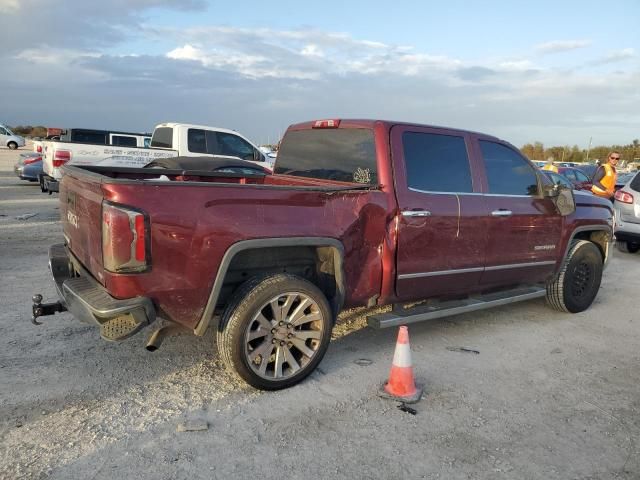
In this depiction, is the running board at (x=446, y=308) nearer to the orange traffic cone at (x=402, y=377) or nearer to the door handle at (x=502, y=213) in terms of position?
the orange traffic cone at (x=402, y=377)

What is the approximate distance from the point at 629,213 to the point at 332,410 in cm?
829

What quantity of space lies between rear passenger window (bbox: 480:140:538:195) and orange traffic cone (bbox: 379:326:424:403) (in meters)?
1.93

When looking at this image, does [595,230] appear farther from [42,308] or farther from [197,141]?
[197,141]

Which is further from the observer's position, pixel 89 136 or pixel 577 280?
pixel 89 136

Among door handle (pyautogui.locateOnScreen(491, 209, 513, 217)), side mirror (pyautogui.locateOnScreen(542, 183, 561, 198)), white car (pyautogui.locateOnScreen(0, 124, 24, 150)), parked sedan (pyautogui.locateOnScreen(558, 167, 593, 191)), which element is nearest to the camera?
door handle (pyautogui.locateOnScreen(491, 209, 513, 217))

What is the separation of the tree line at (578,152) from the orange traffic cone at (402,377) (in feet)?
193

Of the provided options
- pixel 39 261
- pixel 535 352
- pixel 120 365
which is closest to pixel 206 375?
pixel 120 365

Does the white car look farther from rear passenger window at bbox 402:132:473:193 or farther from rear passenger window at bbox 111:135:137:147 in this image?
rear passenger window at bbox 402:132:473:193

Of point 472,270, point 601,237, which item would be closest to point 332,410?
point 472,270

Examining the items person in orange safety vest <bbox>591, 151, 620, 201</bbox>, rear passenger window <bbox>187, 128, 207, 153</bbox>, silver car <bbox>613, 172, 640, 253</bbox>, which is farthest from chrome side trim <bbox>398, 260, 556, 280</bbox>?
rear passenger window <bbox>187, 128, 207, 153</bbox>

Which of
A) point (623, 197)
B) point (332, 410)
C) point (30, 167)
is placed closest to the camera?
point (332, 410)

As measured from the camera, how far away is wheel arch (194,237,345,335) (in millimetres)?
3279

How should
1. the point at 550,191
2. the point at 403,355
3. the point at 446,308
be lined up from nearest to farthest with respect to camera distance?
the point at 403,355 < the point at 446,308 < the point at 550,191

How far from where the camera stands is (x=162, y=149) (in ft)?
39.7
